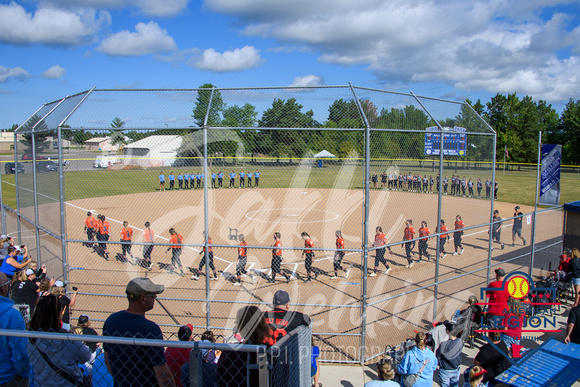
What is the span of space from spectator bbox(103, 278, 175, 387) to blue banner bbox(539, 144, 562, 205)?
11378mm

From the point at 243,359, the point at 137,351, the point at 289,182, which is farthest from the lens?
the point at 289,182

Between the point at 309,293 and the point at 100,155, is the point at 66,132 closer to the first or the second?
the point at 100,155

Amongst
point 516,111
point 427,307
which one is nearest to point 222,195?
point 427,307

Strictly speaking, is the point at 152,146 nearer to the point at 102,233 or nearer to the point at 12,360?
the point at 12,360

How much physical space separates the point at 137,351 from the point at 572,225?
42.6 feet

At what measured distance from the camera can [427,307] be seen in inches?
376

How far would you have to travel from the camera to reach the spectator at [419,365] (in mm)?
5555

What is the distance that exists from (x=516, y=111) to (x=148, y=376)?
194 feet

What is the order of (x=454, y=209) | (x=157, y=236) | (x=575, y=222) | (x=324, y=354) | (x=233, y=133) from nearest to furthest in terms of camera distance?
(x=324, y=354) → (x=233, y=133) → (x=575, y=222) → (x=157, y=236) → (x=454, y=209)

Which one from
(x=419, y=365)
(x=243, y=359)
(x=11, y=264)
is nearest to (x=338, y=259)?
(x=419, y=365)

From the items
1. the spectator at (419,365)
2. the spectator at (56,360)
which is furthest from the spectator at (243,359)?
the spectator at (419,365)

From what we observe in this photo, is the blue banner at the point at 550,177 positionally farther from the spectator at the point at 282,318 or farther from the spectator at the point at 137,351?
the spectator at the point at 137,351

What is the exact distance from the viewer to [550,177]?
10.9 m

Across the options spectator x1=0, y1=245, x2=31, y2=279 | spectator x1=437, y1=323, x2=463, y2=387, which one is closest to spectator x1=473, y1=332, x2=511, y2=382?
spectator x1=437, y1=323, x2=463, y2=387
